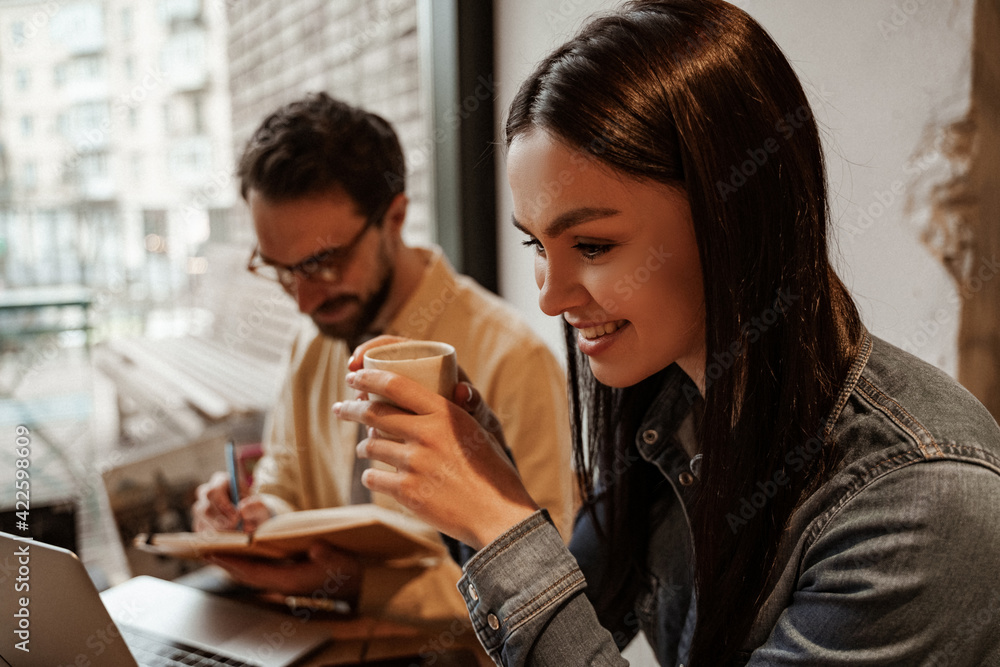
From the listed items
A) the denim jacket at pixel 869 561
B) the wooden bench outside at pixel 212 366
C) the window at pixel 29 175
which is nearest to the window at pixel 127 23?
the window at pixel 29 175

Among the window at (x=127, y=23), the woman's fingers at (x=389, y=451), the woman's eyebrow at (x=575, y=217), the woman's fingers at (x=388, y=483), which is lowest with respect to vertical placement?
the woman's fingers at (x=388, y=483)

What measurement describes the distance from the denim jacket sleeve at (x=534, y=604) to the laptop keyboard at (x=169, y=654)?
0.41 meters

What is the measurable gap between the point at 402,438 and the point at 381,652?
0.39m

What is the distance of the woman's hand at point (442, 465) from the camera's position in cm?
85

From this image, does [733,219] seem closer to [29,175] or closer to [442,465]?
[442,465]

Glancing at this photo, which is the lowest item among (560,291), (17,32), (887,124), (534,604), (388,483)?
(534,604)

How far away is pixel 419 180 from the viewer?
2.38 meters

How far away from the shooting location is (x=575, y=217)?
0.77 meters

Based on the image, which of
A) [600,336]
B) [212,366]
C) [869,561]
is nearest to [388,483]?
[600,336]

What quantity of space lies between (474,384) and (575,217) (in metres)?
0.87

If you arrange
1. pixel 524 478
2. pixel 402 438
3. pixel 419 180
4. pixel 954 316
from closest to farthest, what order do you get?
pixel 402 438, pixel 954 316, pixel 524 478, pixel 419 180

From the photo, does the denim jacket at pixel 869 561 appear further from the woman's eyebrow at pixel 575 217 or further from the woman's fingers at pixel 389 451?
the woman's eyebrow at pixel 575 217

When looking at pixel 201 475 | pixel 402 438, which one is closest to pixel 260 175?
pixel 201 475

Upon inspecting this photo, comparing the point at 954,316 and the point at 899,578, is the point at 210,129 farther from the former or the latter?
the point at 899,578
